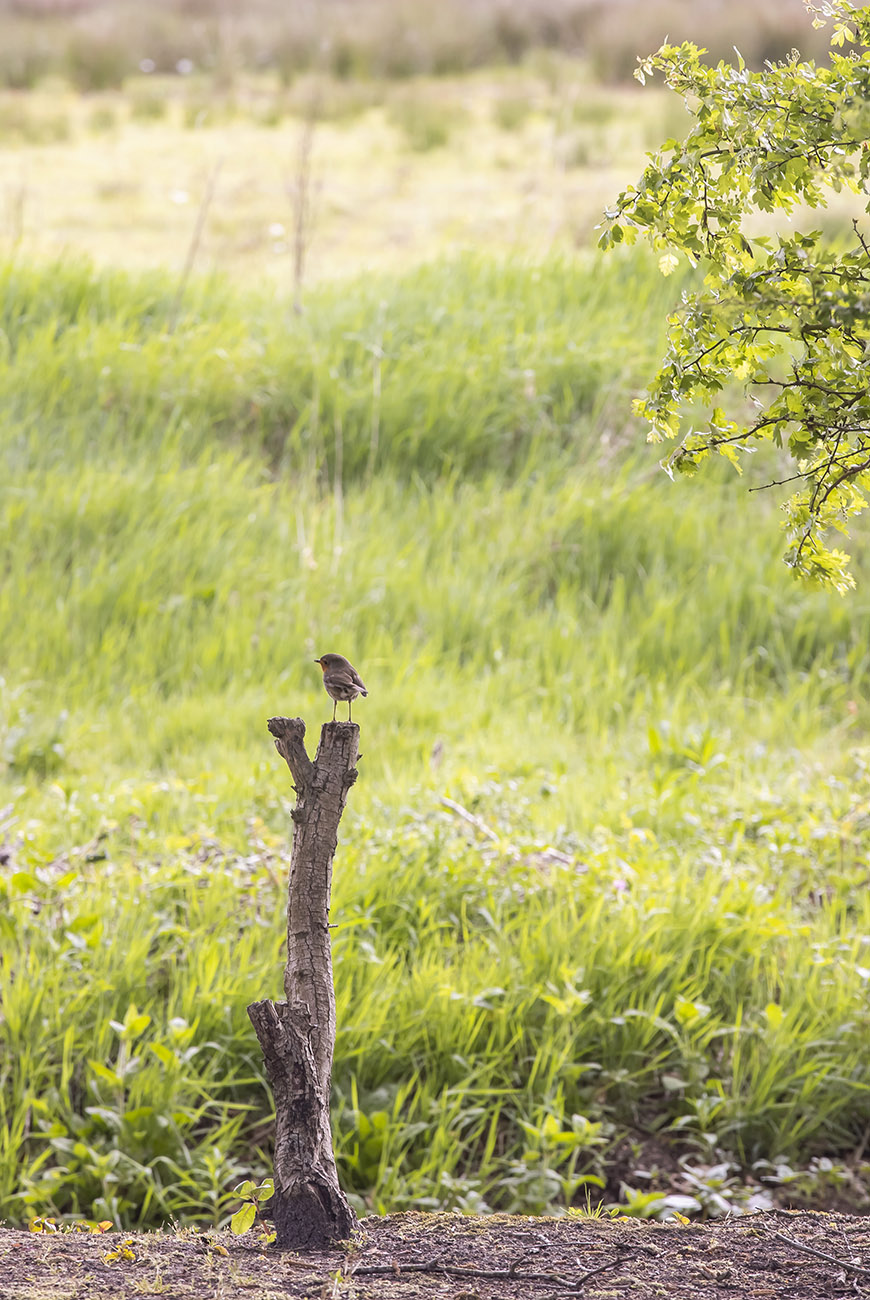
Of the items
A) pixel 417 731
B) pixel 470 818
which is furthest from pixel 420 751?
pixel 470 818

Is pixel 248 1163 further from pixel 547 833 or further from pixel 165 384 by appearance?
pixel 165 384

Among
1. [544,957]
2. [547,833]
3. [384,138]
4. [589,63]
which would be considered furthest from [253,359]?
[589,63]

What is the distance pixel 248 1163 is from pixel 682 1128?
1.18 meters

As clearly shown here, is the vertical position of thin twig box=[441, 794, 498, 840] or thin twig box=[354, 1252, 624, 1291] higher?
thin twig box=[354, 1252, 624, 1291]

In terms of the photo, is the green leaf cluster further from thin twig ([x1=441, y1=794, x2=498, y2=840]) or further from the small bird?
thin twig ([x1=441, y1=794, x2=498, y2=840])

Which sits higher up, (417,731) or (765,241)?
(765,241)

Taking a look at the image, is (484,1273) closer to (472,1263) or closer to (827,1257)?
(472,1263)

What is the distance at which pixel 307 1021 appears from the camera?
1.95 m

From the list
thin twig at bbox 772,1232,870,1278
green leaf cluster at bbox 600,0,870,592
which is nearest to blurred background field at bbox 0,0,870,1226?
thin twig at bbox 772,1232,870,1278

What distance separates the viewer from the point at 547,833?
13.1 feet

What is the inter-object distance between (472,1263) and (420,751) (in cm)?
285

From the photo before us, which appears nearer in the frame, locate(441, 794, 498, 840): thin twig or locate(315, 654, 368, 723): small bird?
locate(315, 654, 368, 723): small bird

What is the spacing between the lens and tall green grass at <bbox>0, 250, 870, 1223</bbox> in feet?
9.98

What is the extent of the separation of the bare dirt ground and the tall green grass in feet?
2.32
